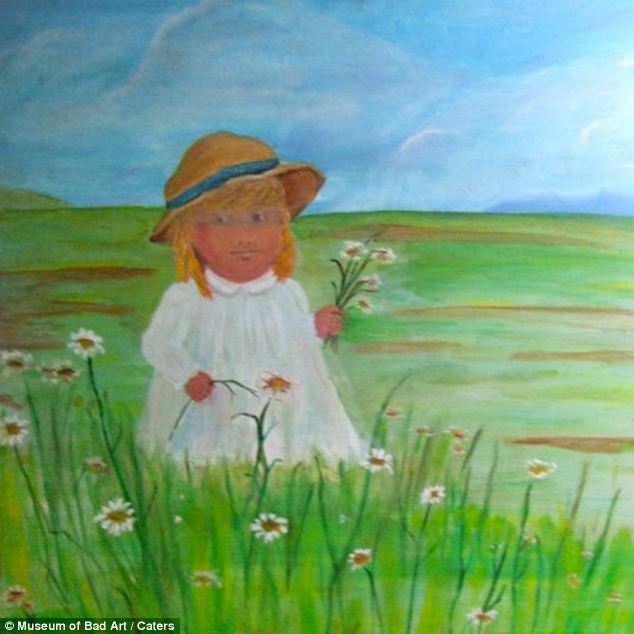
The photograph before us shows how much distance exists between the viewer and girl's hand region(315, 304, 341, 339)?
1.77 meters

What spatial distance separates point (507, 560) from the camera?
1.72 meters

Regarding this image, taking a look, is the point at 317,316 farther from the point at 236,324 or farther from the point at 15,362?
the point at 15,362

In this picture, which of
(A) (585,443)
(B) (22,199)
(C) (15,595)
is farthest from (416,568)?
(B) (22,199)

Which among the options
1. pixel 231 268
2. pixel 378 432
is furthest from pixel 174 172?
pixel 378 432

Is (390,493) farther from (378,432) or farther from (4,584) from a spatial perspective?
(4,584)

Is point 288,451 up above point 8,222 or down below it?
below

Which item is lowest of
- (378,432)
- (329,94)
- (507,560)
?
(507,560)

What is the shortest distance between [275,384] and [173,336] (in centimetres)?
21

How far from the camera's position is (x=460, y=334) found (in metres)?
1.77

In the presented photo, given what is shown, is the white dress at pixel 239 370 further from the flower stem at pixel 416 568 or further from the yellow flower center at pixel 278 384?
the flower stem at pixel 416 568

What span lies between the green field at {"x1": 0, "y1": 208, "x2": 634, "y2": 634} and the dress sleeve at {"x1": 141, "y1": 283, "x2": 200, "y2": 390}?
0.02m

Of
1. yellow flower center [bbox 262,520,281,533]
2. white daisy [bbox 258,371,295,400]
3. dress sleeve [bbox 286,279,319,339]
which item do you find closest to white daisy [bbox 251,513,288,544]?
yellow flower center [bbox 262,520,281,533]

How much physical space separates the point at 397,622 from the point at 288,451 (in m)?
0.35

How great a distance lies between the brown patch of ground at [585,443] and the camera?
5.72 ft
